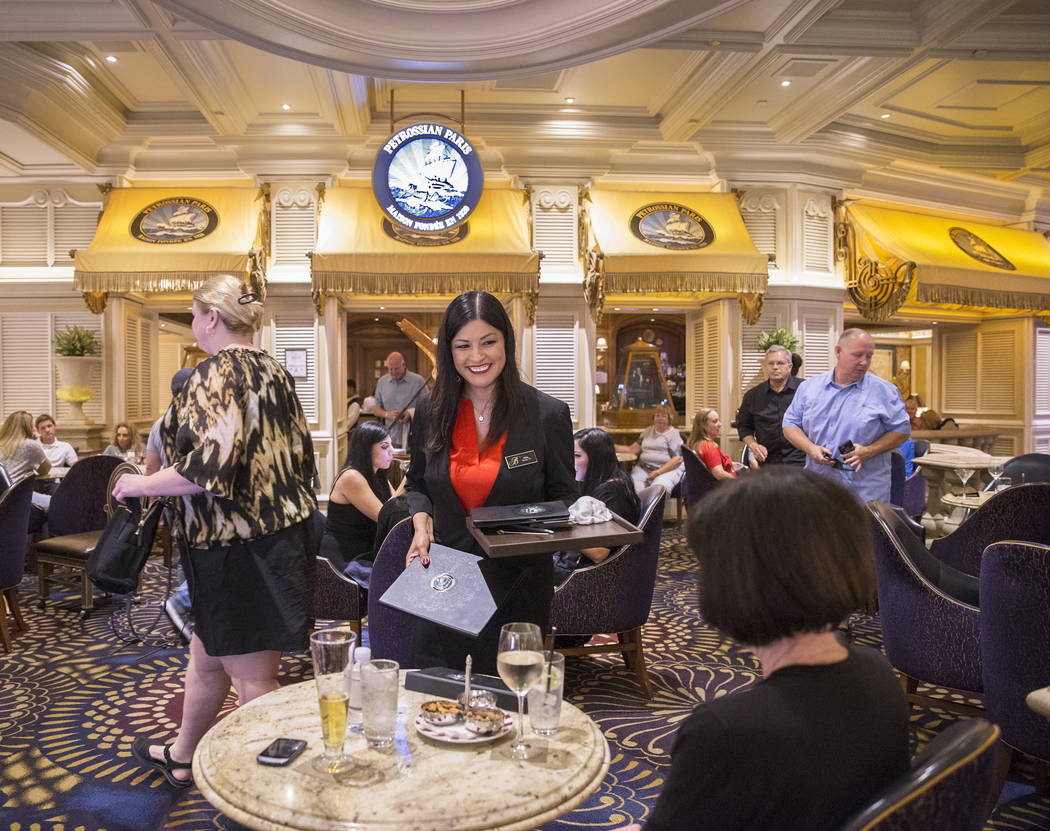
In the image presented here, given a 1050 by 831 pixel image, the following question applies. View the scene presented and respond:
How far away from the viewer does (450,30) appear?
5.69m

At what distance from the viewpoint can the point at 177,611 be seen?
308cm

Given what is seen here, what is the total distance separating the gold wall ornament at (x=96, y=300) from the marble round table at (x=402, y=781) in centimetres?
712

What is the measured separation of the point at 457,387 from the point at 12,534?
310 centimetres

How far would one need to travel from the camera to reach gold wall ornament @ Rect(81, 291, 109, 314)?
7371mm

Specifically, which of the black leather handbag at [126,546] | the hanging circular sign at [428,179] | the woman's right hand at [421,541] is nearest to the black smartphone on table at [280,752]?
the woman's right hand at [421,541]

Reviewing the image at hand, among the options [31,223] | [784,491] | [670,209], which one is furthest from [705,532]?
[31,223]

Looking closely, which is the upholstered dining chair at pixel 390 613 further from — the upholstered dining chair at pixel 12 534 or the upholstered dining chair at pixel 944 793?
the upholstered dining chair at pixel 12 534

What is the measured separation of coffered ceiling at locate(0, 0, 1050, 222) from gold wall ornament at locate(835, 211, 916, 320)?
0.59 m

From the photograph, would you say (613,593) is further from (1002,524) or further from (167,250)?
(167,250)

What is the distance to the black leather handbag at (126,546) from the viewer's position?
2.56 m

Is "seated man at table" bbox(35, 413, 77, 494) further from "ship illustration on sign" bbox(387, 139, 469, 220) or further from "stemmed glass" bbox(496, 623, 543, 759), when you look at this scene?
"stemmed glass" bbox(496, 623, 543, 759)

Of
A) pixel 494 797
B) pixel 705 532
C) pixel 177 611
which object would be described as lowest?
pixel 177 611

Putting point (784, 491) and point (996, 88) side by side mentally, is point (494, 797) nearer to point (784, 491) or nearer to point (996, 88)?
point (784, 491)

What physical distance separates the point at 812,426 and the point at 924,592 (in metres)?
1.48
